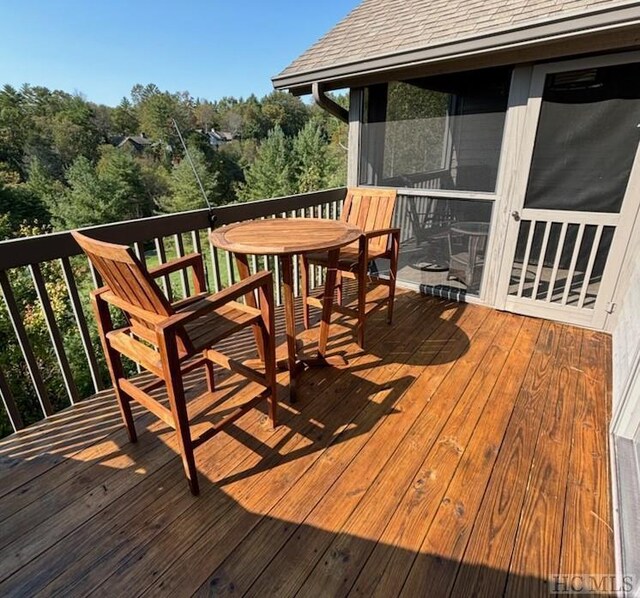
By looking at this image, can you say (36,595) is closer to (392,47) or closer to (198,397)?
(198,397)

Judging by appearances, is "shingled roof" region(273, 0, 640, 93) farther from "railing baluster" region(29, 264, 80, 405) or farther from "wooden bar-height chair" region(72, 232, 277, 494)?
"railing baluster" region(29, 264, 80, 405)

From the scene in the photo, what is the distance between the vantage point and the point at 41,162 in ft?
98.7

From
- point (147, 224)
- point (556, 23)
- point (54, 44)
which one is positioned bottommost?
point (147, 224)

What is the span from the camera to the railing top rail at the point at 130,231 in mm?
1686

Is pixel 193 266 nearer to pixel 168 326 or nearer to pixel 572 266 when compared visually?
pixel 168 326

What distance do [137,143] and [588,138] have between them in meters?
45.6

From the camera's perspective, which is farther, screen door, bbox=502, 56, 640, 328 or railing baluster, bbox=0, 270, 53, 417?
screen door, bbox=502, 56, 640, 328

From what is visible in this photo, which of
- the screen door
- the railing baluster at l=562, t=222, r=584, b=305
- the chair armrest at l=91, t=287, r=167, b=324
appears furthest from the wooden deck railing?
the railing baluster at l=562, t=222, r=584, b=305

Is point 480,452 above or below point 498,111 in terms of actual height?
below

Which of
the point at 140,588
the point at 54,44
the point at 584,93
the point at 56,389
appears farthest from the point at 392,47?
the point at 54,44

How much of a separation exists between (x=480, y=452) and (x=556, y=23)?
269cm

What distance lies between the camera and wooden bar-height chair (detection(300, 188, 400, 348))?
2633 mm
